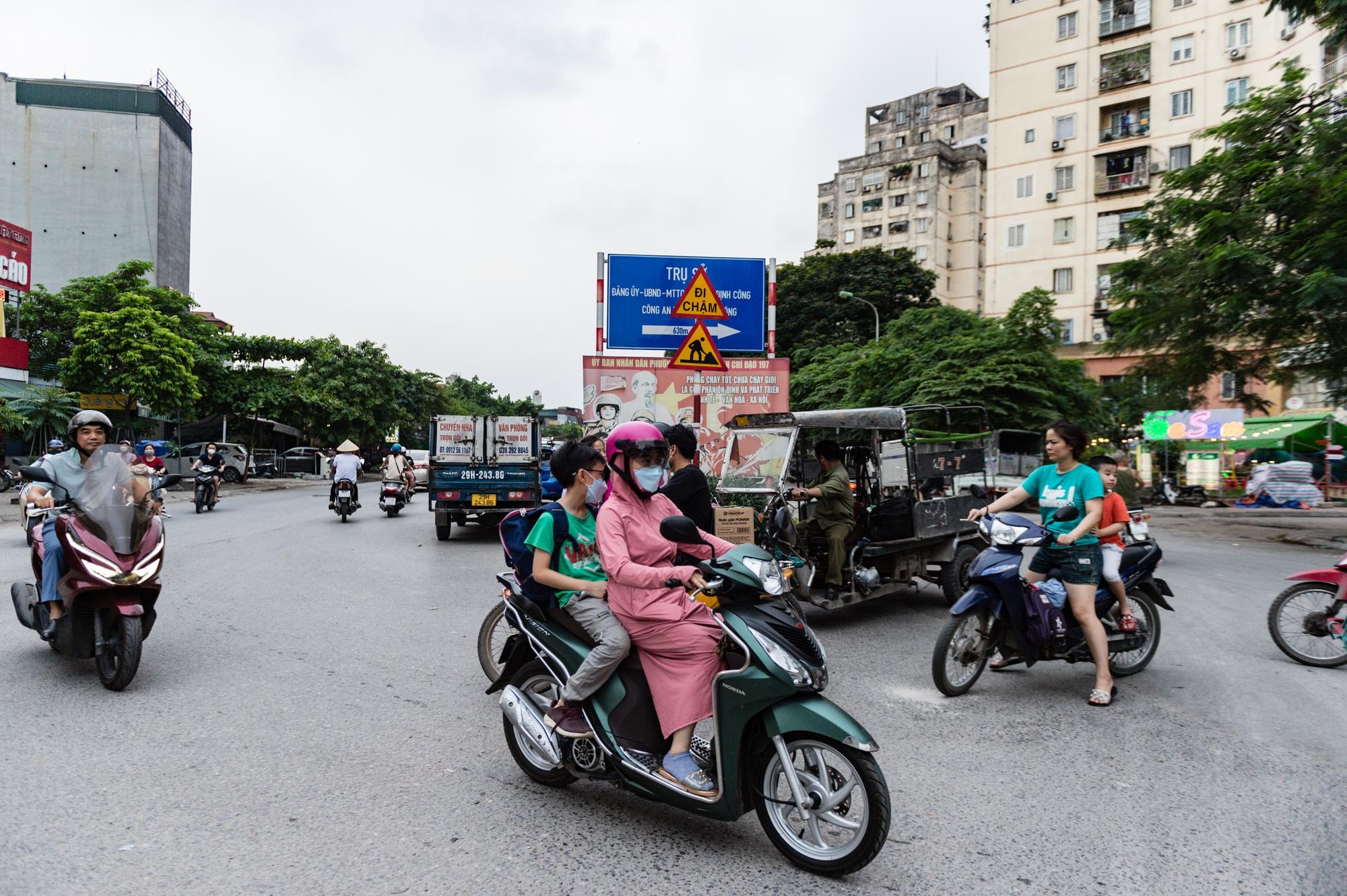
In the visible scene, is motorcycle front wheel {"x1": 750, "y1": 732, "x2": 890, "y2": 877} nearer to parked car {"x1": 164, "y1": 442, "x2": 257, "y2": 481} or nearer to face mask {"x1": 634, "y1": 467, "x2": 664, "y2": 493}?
face mask {"x1": 634, "y1": 467, "x2": 664, "y2": 493}

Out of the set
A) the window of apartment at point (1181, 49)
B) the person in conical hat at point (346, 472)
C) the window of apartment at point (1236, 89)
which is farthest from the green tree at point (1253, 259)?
the window of apartment at point (1181, 49)

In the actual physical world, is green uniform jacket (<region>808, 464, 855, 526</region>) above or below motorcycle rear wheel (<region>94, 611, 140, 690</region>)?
above

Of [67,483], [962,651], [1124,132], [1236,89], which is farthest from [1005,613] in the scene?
[1124,132]

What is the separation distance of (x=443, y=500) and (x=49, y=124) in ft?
141

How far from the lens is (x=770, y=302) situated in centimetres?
1337

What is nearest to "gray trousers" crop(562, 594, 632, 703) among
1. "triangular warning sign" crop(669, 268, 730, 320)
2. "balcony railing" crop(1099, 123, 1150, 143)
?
"triangular warning sign" crop(669, 268, 730, 320)

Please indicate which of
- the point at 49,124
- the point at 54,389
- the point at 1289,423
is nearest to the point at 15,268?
the point at 54,389

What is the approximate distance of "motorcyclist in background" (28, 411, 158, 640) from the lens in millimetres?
5461

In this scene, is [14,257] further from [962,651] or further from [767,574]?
[767,574]

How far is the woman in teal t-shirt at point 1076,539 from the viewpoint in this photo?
17.5 feet

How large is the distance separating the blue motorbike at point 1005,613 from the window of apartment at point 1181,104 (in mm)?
39478

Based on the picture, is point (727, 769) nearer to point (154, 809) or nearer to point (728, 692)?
point (728, 692)

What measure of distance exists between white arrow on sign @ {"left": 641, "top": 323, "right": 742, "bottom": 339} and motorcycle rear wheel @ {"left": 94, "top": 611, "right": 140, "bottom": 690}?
913cm

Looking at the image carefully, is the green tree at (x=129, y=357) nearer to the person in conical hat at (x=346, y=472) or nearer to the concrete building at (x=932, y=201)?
the person in conical hat at (x=346, y=472)
